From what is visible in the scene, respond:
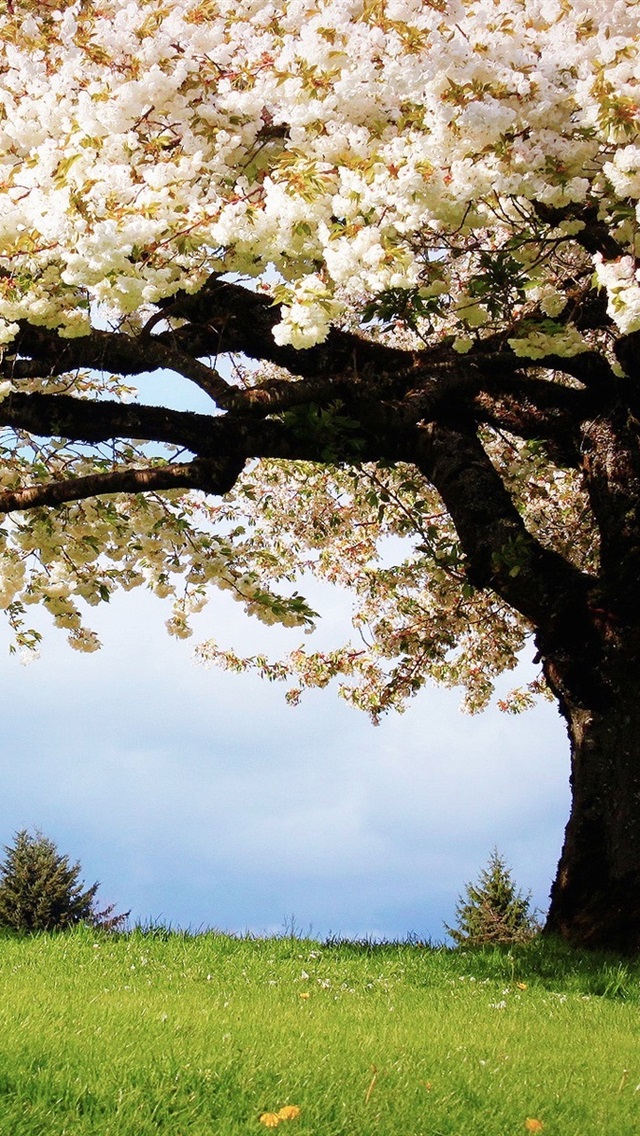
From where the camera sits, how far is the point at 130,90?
6.80m

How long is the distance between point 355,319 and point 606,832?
22.1ft

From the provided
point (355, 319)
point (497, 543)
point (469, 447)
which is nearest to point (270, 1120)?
point (497, 543)

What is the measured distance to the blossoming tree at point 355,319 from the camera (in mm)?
6152

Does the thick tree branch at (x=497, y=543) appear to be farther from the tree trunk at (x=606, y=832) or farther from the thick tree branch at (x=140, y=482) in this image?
the thick tree branch at (x=140, y=482)

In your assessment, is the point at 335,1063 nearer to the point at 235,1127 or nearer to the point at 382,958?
the point at 235,1127

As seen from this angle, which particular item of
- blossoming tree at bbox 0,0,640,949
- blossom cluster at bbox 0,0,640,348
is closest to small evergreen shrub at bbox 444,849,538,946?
blossoming tree at bbox 0,0,640,949

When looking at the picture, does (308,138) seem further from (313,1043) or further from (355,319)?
(355,319)

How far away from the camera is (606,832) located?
10.1 m

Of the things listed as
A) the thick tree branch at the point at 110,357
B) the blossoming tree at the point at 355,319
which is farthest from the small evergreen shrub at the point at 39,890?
the thick tree branch at the point at 110,357

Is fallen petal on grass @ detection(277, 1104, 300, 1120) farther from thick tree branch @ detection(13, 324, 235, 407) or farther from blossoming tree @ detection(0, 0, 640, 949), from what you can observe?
thick tree branch @ detection(13, 324, 235, 407)

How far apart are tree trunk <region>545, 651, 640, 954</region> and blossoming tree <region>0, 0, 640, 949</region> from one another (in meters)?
0.03

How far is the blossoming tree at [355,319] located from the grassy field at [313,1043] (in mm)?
2307

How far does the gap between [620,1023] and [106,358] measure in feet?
23.9

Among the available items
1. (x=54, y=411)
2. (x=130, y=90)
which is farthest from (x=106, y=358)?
(x=130, y=90)
